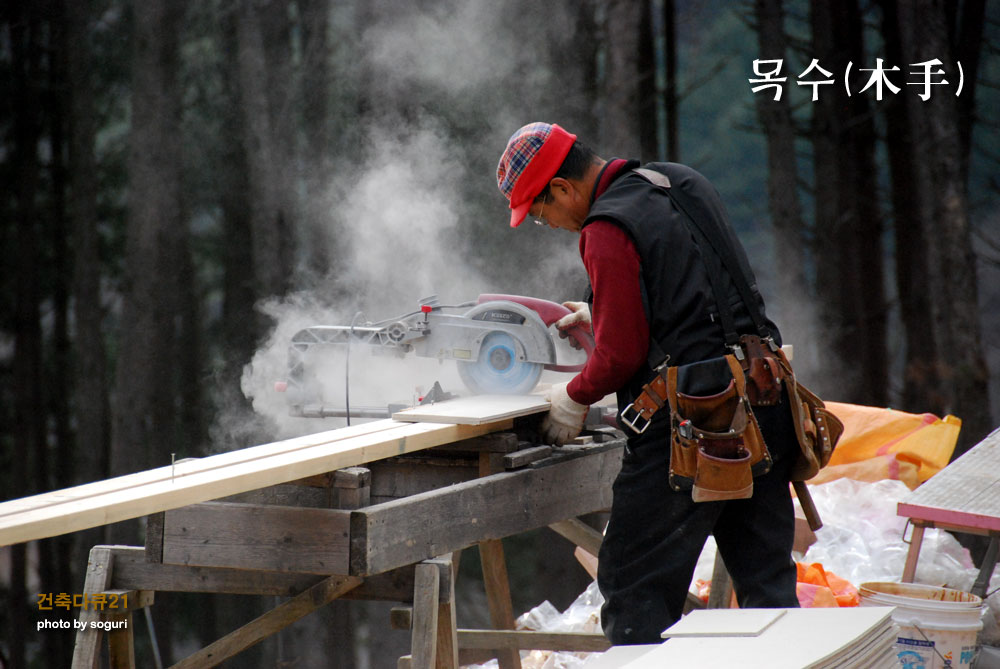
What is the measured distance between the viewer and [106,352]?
4664mm

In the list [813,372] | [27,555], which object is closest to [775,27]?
[813,372]

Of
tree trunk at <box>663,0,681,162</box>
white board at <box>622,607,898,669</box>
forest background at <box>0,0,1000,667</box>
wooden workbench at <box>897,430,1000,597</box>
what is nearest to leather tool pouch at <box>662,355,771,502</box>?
white board at <box>622,607,898,669</box>

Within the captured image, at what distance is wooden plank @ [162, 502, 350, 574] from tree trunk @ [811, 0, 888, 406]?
11.4 feet

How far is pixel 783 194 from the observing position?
480 cm

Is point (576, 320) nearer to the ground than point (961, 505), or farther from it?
farther from it

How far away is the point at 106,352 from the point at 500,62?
94.6 inches

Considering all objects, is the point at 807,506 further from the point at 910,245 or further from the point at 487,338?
the point at 910,245

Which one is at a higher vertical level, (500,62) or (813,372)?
(500,62)

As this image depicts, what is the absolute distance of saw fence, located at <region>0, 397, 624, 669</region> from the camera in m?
1.97

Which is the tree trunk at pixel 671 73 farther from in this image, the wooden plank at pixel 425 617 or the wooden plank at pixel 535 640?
the wooden plank at pixel 425 617

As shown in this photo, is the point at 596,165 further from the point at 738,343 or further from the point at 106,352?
the point at 106,352

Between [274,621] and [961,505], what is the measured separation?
2010 millimetres

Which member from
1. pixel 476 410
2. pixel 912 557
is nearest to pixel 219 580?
pixel 476 410

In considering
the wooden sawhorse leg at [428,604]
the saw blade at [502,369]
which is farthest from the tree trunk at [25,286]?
the wooden sawhorse leg at [428,604]
